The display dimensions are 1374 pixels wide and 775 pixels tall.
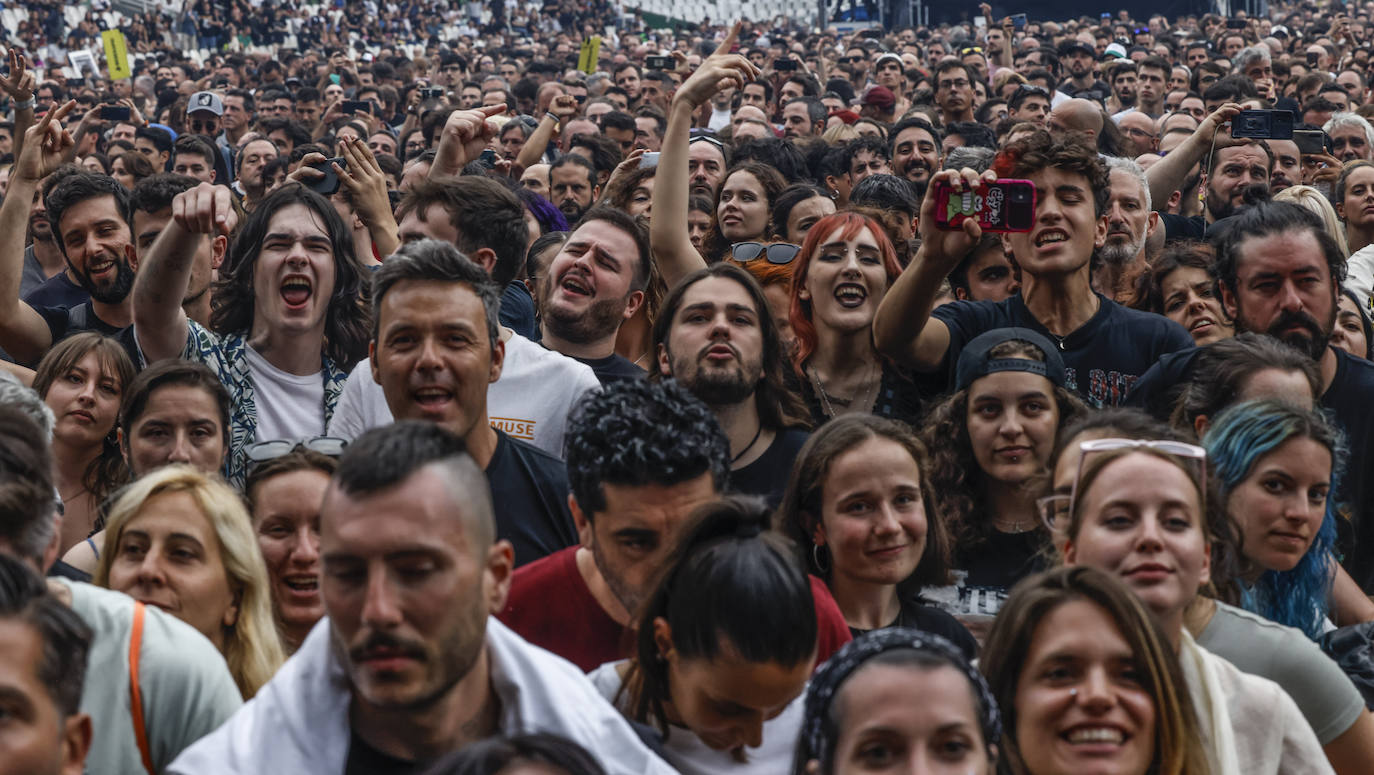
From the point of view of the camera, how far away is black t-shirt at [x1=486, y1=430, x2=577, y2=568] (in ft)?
12.4

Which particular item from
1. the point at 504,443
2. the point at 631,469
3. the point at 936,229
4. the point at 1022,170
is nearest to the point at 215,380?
the point at 504,443

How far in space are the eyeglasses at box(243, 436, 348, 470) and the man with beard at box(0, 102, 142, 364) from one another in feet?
4.32

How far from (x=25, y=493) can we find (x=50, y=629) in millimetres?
571

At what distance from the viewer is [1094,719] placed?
8.88 ft

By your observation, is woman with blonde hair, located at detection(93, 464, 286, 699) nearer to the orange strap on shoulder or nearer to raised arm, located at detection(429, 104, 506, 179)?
the orange strap on shoulder

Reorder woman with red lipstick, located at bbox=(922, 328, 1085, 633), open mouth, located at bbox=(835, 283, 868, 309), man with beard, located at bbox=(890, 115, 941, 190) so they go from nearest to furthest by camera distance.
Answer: woman with red lipstick, located at bbox=(922, 328, 1085, 633) < open mouth, located at bbox=(835, 283, 868, 309) < man with beard, located at bbox=(890, 115, 941, 190)

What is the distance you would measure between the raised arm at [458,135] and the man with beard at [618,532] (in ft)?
10.7

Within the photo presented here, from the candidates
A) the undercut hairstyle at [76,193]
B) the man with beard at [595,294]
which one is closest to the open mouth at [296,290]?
the man with beard at [595,294]

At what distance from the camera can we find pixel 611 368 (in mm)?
5098

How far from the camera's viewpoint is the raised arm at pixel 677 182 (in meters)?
5.39

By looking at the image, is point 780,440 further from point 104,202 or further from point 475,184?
point 104,202

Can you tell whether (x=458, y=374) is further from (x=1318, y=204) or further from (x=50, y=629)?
(x=1318, y=204)

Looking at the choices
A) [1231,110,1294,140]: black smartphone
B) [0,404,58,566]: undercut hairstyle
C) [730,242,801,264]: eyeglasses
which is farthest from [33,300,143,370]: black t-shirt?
[1231,110,1294,140]: black smartphone

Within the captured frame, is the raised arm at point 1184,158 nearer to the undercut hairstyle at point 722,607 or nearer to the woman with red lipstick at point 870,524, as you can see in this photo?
the woman with red lipstick at point 870,524
